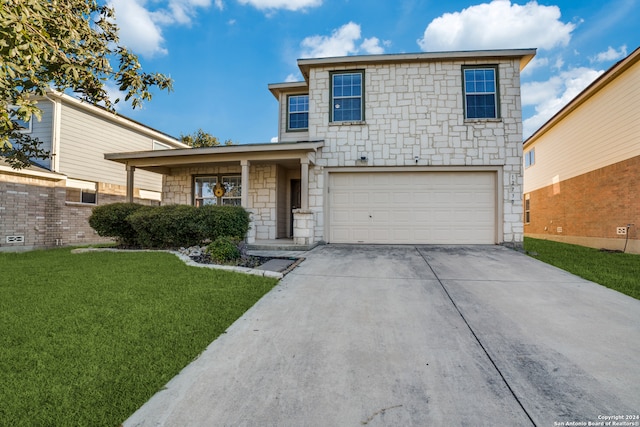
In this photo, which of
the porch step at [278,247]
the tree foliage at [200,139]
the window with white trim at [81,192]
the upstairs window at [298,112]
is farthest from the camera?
the tree foliage at [200,139]

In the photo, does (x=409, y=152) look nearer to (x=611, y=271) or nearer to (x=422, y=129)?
(x=422, y=129)

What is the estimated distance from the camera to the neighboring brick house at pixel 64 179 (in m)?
9.62

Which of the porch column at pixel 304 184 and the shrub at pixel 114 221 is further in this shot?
the porch column at pixel 304 184

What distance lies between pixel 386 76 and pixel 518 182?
487 centimetres

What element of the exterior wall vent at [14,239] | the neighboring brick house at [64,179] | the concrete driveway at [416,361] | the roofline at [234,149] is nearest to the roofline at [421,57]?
the roofline at [234,149]

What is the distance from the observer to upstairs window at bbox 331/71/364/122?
9.39 meters

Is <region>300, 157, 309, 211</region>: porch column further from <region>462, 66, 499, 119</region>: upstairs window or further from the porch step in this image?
<region>462, 66, 499, 119</region>: upstairs window

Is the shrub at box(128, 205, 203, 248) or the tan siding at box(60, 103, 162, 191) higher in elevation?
the tan siding at box(60, 103, 162, 191)

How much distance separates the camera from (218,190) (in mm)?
10844

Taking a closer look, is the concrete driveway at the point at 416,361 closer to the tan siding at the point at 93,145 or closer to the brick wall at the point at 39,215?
the brick wall at the point at 39,215

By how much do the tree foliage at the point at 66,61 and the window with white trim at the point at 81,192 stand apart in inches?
267

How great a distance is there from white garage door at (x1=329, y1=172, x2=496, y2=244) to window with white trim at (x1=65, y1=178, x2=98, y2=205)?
9794 mm

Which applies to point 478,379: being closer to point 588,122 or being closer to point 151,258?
point 151,258

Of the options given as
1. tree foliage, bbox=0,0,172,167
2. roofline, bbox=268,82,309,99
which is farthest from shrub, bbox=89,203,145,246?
roofline, bbox=268,82,309,99
